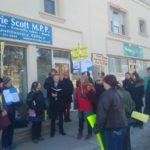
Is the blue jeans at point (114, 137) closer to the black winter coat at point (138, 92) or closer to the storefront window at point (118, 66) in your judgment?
the black winter coat at point (138, 92)

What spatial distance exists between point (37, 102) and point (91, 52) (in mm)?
6867

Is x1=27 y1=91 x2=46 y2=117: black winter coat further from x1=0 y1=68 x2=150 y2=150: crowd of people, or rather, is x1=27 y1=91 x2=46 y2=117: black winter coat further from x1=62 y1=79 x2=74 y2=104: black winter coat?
x1=62 y1=79 x2=74 y2=104: black winter coat

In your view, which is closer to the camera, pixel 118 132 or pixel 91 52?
pixel 118 132

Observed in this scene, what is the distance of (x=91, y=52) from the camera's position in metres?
15.4

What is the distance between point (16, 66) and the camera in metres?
11.3

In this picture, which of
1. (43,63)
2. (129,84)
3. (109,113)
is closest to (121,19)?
(43,63)

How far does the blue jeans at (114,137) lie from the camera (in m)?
5.43

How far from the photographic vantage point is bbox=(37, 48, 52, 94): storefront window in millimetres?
12211

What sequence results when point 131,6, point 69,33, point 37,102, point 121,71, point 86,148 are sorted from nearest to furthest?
point 86,148 < point 37,102 < point 69,33 < point 121,71 < point 131,6

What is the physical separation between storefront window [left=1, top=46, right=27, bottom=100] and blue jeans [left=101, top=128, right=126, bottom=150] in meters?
5.95

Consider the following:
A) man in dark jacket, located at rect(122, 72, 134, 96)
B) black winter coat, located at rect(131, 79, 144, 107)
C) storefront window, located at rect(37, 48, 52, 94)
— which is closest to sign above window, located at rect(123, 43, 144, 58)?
storefront window, located at rect(37, 48, 52, 94)

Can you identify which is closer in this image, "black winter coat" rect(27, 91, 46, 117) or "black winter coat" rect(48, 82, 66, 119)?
"black winter coat" rect(27, 91, 46, 117)

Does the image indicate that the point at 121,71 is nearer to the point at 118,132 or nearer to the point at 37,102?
the point at 37,102

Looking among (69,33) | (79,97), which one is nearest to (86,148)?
(79,97)
